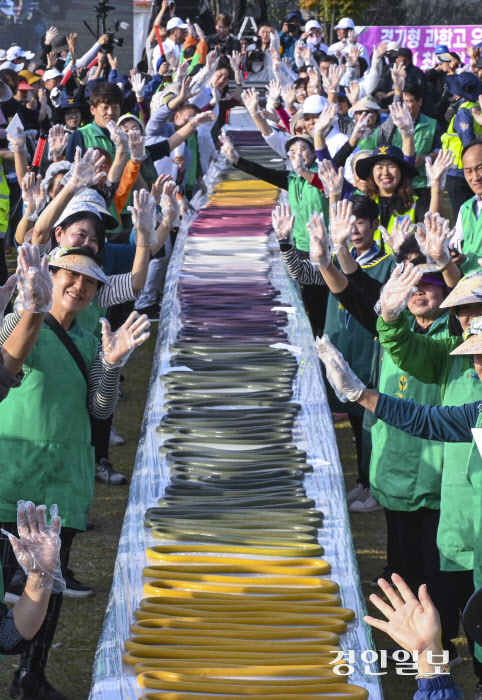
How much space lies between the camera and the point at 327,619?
410 cm

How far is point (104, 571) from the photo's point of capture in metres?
5.92

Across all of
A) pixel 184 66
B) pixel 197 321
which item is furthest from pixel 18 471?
pixel 184 66

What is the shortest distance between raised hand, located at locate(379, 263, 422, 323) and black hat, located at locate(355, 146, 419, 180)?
8.97 ft

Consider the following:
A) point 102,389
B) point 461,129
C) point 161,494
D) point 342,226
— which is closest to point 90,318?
point 161,494

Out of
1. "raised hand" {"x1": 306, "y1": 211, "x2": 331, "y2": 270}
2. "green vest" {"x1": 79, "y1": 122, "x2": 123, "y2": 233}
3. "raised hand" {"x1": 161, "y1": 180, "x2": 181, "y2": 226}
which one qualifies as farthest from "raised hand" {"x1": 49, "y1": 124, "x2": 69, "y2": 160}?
"raised hand" {"x1": 306, "y1": 211, "x2": 331, "y2": 270}

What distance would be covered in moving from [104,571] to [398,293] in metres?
2.54

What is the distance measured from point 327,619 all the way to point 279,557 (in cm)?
52

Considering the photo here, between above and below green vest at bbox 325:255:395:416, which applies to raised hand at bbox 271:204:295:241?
above

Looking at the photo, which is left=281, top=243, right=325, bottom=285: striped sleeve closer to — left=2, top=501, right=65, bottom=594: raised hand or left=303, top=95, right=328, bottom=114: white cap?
left=303, top=95, right=328, bottom=114: white cap

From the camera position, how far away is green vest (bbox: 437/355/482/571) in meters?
4.25

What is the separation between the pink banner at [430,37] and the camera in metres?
19.2

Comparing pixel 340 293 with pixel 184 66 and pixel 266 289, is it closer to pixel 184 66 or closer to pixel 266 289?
pixel 266 289

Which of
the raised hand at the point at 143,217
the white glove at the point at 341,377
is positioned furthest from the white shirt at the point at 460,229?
the white glove at the point at 341,377

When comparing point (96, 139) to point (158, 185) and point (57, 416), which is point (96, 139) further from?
point (57, 416)
